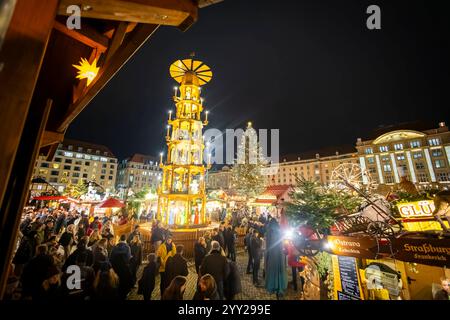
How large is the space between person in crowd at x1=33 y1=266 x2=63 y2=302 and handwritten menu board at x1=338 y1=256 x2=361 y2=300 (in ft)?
23.7

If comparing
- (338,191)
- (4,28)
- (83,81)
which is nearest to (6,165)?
(4,28)

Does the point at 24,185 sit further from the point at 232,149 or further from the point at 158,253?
the point at 232,149

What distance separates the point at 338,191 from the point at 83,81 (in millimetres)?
7951

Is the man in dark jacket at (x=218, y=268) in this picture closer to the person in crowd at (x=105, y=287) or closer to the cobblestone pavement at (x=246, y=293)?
the cobblestone pavement at (x=246, y=293)

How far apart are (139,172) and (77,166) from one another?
2321cm

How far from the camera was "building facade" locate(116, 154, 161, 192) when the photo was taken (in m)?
85.1

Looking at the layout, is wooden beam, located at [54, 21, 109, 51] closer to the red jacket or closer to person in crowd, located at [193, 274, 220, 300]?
person in crowd, located at [193, 274, 220, 300]

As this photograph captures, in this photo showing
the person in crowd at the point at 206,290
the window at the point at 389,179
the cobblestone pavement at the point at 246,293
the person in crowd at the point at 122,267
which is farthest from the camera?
the window at the point at 389,179

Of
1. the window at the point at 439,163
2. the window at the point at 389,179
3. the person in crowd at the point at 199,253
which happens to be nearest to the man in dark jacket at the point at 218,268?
the person in crowd at the point at 199,253

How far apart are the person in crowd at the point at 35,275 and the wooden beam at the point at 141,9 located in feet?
18.3

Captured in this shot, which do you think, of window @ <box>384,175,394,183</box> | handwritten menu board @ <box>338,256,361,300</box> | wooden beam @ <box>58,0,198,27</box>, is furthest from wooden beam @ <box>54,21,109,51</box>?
window @ <box>384,175,394,183</box>

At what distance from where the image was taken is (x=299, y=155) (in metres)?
86.6

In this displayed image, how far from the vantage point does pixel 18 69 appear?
137cm

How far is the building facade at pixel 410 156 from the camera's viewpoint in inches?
1967
